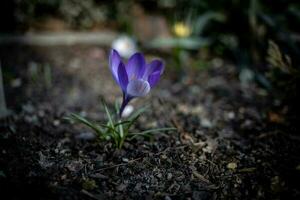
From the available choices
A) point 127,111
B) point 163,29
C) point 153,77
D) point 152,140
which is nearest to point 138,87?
point 153,77

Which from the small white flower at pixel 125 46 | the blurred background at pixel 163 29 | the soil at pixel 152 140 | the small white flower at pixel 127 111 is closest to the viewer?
the soil at pixel 152 140

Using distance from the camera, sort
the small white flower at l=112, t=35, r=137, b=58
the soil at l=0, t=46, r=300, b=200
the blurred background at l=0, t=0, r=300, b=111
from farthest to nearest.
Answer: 1. the small white flower at l=112, t=35, r=137, b=58
2. the blurred background at l=0, t=0, r=300, b=111
3. the soil at l=0, t=46, r=300, b=200

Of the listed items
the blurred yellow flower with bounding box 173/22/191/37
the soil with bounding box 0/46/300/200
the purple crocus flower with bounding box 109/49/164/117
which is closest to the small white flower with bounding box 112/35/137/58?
the soil with bounding box 0/46/300/200

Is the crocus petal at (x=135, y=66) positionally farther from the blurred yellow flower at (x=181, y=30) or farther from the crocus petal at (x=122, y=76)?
the blurred yellow flower at (x=181, y=30)

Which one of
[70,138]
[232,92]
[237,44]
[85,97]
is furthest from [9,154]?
[237,44]

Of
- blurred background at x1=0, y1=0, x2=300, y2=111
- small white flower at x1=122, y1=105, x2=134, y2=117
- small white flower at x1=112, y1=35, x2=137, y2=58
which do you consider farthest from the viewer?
small white flower at x1=112, y1=35, x2=137, y2=58

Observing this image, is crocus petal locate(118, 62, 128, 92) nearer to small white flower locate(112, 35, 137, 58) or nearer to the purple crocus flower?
the purple crocus flower

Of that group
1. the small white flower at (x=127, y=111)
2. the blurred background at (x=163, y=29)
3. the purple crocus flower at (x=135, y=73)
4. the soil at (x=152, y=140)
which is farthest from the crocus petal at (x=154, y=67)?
the blurred background at (x=163, y=29)
